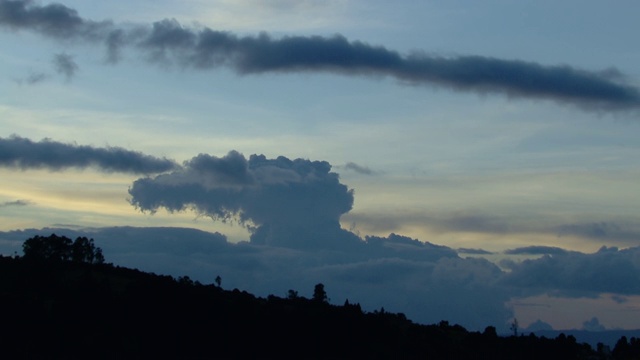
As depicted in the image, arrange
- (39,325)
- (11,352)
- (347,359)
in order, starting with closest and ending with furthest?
(11,352) < (39,325) < (347,359)

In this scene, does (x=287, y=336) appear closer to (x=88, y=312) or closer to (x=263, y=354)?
(x=263, y=354)

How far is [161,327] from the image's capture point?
182 meters

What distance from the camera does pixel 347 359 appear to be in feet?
630

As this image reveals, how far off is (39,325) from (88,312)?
417 inches

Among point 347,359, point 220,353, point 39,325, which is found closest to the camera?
point 39,325

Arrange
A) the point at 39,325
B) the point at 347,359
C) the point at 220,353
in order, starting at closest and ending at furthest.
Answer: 1. the point at 39,325
2. the point at 220,353
3. the point at 347,359

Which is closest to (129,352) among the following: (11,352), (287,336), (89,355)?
(89,355)

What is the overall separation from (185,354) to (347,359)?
31.7 metres

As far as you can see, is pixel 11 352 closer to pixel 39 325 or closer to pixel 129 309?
pixel 39 325

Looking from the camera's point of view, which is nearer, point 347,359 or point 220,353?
point 220,353

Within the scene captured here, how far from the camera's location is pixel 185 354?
176625 mm

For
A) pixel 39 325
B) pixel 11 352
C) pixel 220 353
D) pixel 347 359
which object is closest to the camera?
pixel 11 352

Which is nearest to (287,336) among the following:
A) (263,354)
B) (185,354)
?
(263,354)

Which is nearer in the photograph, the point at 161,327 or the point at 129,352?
the point at 129,352
